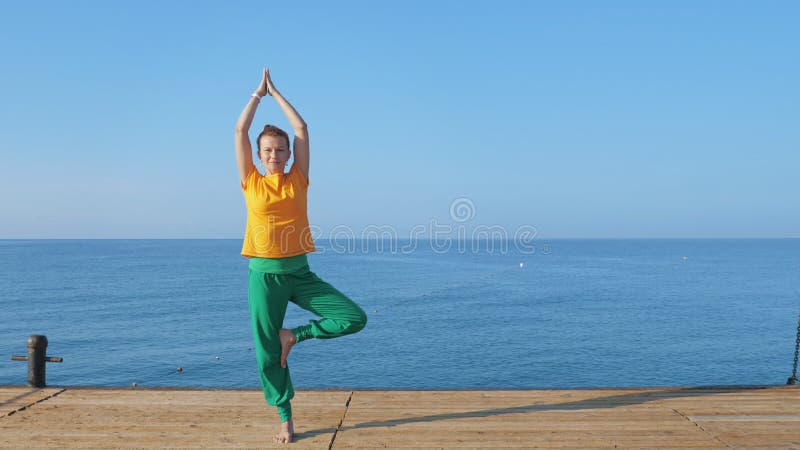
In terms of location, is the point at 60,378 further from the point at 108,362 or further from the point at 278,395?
the point at 278,395

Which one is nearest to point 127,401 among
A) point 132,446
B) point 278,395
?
point 132,446

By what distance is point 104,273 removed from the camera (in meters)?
94.6

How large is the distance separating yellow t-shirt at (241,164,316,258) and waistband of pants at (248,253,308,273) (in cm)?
4

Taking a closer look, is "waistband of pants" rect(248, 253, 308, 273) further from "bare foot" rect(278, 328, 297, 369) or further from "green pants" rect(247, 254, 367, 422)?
"bare foot" rect(278, 328, 297, 369)

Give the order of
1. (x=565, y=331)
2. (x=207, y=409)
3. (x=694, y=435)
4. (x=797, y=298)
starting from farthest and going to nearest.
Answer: (x=797, y=298), (x=565, y=331), (x=207, y=409), (x=694, y=435)

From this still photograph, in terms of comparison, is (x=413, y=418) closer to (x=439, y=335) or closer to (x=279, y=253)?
(x=279, y=253)

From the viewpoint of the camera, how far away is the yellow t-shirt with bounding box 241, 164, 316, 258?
16.4 ft

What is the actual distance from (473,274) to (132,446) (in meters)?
94.7

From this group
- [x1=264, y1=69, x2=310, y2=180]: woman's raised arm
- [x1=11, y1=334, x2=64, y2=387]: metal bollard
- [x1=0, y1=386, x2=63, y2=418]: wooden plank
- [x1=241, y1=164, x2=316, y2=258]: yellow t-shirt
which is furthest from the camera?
[x1=11, y1=334, x2=64, y2=387]: metal bollard

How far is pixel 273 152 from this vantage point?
5.07 meters

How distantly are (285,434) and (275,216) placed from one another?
183 centimetres

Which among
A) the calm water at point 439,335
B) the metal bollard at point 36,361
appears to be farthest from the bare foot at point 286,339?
the calm water at point 439,335

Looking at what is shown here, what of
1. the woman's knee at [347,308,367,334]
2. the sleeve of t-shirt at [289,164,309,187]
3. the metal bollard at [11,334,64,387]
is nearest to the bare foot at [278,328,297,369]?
the woman's knee at [347,308,367,334]

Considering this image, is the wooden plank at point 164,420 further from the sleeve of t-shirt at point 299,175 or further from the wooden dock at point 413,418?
the sleeve of t-shirt at point 299,175
